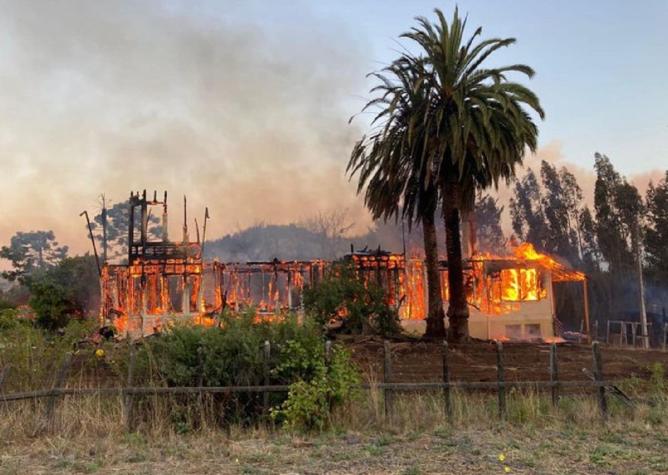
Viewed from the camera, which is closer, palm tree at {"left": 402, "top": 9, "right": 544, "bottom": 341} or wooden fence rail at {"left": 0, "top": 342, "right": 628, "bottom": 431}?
wooden fence rail at {"left": 0, "top": 342, "right": 628, "bottom": 431}

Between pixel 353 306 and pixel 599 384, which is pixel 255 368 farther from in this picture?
pixel 353 306

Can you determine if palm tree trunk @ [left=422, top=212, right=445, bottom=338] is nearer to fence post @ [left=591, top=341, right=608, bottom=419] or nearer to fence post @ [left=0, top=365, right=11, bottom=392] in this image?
fence post @ [left=591, top=341, right=608, bottom=419]

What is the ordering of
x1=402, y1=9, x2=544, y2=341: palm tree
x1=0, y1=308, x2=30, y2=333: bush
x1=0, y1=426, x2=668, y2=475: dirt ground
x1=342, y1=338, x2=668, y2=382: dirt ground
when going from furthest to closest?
x1=402, y1=9, x2=544, y2=341: palm tree
x1=342, y1=338, x2=668, y2=382: dirt ground
x1=0, y1=308, x2=30, y2=333: bush
x1=0, y1=426, x2=668, y2=475: dirt ground

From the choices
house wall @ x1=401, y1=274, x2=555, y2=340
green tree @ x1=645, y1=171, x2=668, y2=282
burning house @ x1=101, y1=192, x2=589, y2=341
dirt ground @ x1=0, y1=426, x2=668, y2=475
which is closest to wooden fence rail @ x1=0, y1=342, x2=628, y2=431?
dirt ground @ x1=0, y1=426, x2=668, y2=475

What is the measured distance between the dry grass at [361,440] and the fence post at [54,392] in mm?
102

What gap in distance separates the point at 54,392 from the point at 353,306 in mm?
14599

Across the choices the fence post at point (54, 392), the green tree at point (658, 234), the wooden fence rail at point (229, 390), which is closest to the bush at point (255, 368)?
the wooden fence rail at point (229, 390)

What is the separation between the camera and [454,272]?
22391 millimetres

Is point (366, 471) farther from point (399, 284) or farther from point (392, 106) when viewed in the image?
point (399, 284)

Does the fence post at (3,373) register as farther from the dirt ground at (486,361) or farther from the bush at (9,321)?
the dirt ground at (486,361)

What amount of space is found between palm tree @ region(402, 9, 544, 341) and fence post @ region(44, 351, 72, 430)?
14226mm

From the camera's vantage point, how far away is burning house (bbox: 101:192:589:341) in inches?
1207

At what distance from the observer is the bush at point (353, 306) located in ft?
77.2

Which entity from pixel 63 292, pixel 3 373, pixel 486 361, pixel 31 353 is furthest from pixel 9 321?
pixel 63 292
